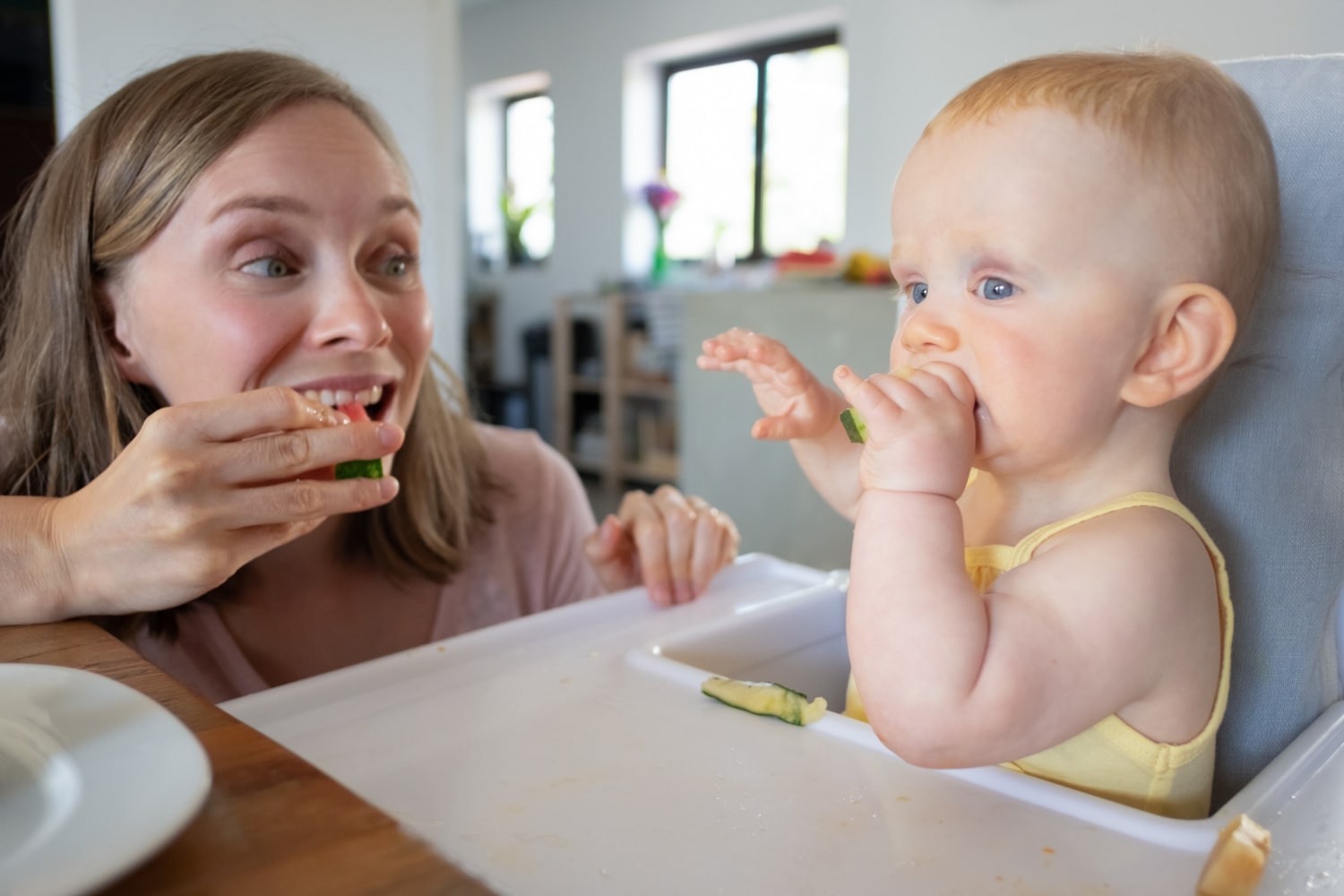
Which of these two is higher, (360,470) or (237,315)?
(237,315)

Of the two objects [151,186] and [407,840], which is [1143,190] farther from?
[151,186]

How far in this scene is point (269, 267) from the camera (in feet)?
3.31

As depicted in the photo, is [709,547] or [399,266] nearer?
[709,547]

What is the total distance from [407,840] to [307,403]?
0.51 metres

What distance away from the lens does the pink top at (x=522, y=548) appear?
51.1 inches

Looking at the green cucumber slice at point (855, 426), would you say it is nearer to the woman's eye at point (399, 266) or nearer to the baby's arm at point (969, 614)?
the baby's arm at point (969, 614)

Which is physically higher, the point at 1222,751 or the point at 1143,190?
the point at 1143,190

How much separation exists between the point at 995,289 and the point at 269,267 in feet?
2.27

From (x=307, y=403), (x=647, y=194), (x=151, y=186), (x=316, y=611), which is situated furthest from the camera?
(x=647, y=194)

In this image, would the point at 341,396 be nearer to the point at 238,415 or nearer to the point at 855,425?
the point at 238,415

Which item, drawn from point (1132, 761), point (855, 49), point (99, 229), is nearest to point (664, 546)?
point (1132, 761)

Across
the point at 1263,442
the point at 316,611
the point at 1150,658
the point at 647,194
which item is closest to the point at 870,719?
the point at 1150,658

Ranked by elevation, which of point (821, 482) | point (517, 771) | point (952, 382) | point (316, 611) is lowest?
point (316, 611)

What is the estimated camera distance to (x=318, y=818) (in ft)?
1.33
